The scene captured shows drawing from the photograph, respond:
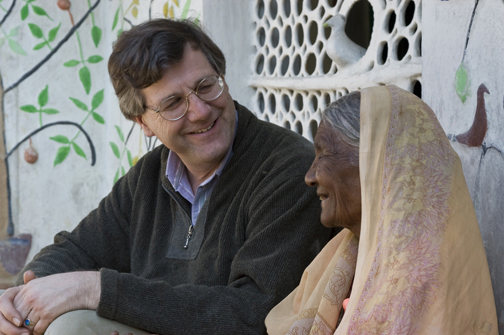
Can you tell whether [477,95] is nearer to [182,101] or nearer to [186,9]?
[182,101]

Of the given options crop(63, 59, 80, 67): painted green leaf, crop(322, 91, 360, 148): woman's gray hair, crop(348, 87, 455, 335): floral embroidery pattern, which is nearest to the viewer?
crop(348, 87, 455, 335): floral embroidery pattern

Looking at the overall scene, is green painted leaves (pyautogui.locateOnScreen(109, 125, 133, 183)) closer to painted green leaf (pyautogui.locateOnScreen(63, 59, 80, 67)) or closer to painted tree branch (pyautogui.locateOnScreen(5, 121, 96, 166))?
painted tree branch (pyautogui.locateOnScreen(5, 121, 96, 166))

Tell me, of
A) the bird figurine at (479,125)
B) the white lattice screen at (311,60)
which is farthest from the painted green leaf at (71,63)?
the bird figurine at (479,125)

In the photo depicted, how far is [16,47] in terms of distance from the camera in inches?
201

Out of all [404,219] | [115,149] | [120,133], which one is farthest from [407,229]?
[115,149]

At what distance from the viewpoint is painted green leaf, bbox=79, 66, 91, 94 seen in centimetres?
535

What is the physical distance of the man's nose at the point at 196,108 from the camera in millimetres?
2598

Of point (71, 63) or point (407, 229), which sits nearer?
point (407, 229)

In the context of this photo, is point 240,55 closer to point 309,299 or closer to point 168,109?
point 168,109

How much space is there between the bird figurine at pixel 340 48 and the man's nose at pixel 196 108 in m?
0.94

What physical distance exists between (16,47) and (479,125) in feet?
13.8

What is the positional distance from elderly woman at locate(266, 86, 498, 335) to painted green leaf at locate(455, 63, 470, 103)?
0.40m

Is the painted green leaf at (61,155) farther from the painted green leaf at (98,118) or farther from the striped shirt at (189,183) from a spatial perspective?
the striped shirt at (189,183)

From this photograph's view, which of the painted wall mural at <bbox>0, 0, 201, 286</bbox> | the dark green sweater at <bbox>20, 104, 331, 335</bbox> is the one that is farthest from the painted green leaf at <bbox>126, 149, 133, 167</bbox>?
the dark green sweater at <bbox>20, 104, 331, 335</bbox>
